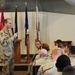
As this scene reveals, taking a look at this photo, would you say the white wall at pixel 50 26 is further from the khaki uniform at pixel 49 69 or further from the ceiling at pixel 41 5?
the khaki uniform at pixel 49 69

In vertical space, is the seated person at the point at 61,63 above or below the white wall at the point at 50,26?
below

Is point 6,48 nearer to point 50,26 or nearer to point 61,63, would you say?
point 61,63

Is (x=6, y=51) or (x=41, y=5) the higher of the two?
(x=41, y=5)

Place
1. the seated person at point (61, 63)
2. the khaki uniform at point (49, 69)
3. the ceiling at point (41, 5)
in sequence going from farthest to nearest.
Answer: the ceiling at point (41, 5) < the khaki uniform at point (49, 69) < the seated person at point (61, 63)

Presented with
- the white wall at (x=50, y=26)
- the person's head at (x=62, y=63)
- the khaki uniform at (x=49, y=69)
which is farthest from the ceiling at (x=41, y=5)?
the person's head at (x=62, y=63)

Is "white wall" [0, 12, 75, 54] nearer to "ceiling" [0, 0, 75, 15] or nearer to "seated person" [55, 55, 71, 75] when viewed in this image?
"ceiling" [0, 0, 75, 15]

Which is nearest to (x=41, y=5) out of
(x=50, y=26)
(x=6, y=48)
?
(x=50, y=26)

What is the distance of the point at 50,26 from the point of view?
26.9 feet

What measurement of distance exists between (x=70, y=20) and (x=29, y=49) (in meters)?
1.68

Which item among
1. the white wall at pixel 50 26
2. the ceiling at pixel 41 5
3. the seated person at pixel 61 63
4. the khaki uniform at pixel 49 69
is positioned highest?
the ceiling at pixel 41 5

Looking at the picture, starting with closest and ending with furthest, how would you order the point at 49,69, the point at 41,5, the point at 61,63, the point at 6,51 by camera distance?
the point at 61,63 < the point at 49,69 < the point at 6,51 < the point at 41,5

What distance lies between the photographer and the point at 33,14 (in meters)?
8.14

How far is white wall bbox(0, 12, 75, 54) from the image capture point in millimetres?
8102

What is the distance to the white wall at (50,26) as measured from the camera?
8102 millimetres
